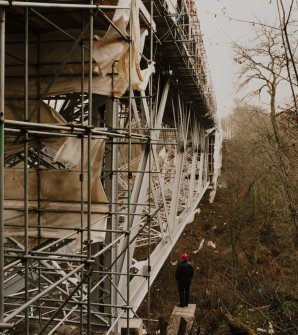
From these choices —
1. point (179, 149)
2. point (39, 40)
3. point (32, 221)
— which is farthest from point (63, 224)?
point (179, 149)

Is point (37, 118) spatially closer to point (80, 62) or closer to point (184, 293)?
point (80, 62)

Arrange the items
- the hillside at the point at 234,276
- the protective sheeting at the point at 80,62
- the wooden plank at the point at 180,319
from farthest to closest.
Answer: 1. the hillside at the point at 234,276
2. the wooden plank at the point at 180,319
3. the protective sheeting at the point at 80,62

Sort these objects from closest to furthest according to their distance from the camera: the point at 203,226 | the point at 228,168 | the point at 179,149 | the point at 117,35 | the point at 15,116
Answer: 1. the point at 117,35
2. the point at 15,116
3. the point at 179,149
4. the point at 203,226
5. the point at 228,168

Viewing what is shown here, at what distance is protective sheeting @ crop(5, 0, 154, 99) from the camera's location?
18.7 ft

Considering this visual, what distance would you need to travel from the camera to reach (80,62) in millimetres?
6445

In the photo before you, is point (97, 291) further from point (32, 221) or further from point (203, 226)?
point (203, 226)

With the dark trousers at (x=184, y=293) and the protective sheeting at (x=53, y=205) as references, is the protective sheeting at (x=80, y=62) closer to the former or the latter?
the protective sheeting at (x=53, y=205)

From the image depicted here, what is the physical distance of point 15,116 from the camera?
22.0ft

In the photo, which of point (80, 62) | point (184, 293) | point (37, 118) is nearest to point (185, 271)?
point (184, 293)

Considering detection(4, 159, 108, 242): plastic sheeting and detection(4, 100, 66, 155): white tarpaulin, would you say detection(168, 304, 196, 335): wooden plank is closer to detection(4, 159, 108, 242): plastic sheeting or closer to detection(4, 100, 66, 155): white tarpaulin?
detection(4, 159, 108, 242): plastic sheeting

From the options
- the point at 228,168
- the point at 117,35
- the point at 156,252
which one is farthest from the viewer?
the point at 228,168

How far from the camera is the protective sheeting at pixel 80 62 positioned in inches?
225

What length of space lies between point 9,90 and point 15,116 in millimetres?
430

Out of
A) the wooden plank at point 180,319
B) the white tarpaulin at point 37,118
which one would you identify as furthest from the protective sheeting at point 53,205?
the wooden plank at point 180,319
